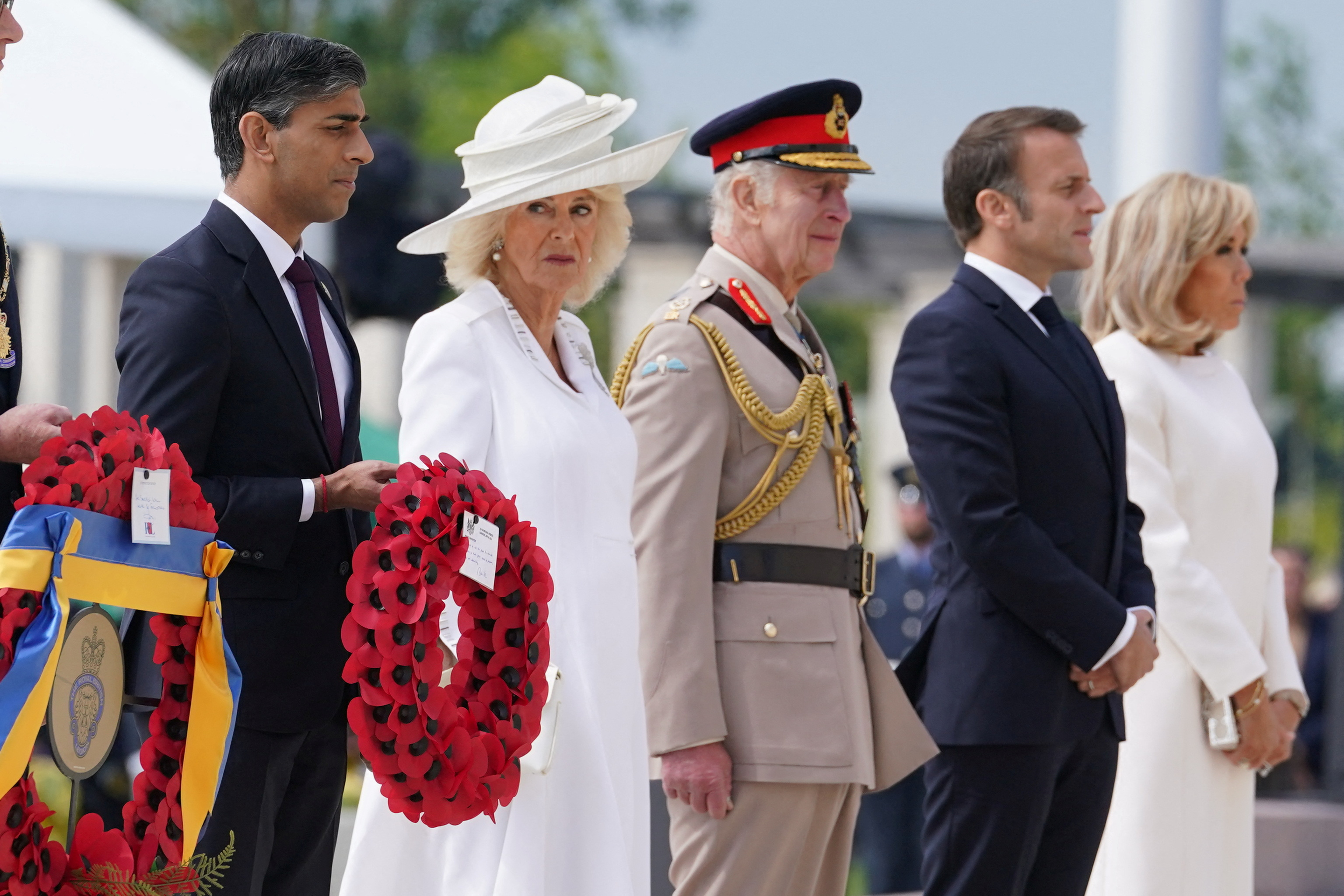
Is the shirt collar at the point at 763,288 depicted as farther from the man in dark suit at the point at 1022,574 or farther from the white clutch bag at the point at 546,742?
the white clutch bag at the point at 546,742

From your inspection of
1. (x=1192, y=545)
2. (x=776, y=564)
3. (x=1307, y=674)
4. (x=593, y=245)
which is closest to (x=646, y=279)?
(x=1307, y=674)

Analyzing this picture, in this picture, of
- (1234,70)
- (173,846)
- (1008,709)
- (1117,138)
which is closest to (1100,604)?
(1008,709)

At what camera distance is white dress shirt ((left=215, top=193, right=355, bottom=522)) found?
3.26m

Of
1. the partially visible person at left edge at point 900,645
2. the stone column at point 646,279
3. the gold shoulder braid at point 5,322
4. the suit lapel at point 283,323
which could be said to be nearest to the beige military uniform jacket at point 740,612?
the suit lapel at point 283,323

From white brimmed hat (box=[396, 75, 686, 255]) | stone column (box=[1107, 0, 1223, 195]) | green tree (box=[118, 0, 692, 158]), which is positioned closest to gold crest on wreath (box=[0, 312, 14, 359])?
white brimmed hat (box=[396, 75, 686, 255])

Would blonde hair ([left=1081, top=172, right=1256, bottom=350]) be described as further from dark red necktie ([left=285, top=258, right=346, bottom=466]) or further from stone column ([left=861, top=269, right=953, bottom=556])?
stone column ([left=861, top=269, right=953, bottom=556])

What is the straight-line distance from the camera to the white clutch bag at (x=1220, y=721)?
4.65m

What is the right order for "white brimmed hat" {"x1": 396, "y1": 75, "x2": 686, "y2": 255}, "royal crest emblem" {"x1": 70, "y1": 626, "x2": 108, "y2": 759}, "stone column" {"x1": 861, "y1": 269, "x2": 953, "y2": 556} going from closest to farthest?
"royal crest emblem" {"x1": 70, "y1": 626, "x2": 108, "y2": 759}, "white brimmed hat" {"x1": 396, "y1": 75, "x2": 686, "y2": 255}, "stone column" {"x1": 861, "y1": 269, "x2": 953, "y2": 556}

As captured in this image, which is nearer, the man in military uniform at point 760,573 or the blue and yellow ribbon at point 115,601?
the blue and yellow ribbon at point 115,601

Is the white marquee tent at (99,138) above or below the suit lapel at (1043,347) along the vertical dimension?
above

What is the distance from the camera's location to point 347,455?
10.9 ft

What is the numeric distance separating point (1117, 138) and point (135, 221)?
147 inches

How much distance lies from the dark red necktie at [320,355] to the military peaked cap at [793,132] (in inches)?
50.8

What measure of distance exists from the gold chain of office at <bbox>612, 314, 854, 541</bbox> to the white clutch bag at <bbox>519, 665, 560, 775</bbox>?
2.14ft
